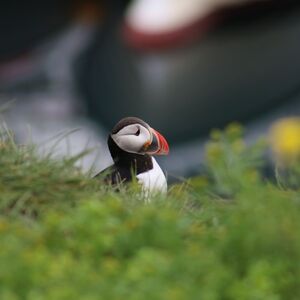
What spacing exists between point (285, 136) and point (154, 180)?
286 inches

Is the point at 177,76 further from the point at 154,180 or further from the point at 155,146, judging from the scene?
the point at 154,180

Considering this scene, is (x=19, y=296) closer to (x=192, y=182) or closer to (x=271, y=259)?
(x=271, y=259)

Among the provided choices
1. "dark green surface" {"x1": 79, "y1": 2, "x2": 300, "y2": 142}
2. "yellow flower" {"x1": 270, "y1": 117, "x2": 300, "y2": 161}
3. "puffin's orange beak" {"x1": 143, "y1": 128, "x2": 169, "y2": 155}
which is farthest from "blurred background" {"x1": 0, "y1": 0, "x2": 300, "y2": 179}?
"puffin's orange beak" {"x1": 143, "y1": 128, "x2": 169, "y2": 155}

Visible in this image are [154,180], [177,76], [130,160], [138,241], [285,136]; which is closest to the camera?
[138,241]

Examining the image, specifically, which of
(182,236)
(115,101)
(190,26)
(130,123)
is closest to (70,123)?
(115,101)

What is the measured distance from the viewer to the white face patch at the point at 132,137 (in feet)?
20.5

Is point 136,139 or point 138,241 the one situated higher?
point 138,241

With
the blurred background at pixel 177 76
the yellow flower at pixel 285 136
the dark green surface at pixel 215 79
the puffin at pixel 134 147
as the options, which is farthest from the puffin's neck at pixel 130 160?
the dark green surface at pixel 215 79

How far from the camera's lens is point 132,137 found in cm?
627

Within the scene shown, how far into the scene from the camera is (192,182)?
20.7 feet

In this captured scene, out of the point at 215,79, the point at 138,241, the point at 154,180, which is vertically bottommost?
the point at 215,79

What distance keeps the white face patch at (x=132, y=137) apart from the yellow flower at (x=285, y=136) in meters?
5.17

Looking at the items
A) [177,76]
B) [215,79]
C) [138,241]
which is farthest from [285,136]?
[138,241]

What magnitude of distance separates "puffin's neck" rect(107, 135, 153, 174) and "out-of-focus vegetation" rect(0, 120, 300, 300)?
0.54 meters
